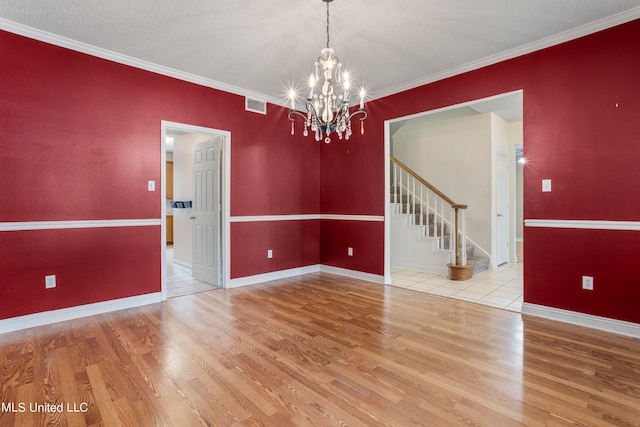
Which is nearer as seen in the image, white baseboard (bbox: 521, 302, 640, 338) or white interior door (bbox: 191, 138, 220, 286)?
white baseboard (bbox: 521, 302, 640, 338)

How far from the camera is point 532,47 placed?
10.5ft

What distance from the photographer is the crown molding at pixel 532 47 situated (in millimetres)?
2754

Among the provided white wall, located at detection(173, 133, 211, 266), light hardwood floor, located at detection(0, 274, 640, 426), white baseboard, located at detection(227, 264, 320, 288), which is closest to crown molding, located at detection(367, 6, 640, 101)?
light hardwood floor, located at detection(0, 274, 640, 426)

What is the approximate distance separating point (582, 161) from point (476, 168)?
2599 mm

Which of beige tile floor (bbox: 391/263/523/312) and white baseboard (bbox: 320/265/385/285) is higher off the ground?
white baseboard (bbox: 320/265/385/285)

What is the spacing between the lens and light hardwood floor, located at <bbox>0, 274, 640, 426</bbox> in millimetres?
1721

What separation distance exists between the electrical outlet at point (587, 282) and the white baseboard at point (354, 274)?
2.25 m

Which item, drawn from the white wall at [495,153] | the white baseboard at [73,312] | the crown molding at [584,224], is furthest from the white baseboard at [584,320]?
the white baseboard at [73,312]

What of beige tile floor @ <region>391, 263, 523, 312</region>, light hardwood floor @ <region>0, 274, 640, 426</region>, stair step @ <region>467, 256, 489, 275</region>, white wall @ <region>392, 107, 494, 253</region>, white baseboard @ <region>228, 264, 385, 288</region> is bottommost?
light hardwood floor @ <region>0, 274, 640, 426</region>

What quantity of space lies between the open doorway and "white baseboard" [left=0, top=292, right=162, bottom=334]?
3.31m

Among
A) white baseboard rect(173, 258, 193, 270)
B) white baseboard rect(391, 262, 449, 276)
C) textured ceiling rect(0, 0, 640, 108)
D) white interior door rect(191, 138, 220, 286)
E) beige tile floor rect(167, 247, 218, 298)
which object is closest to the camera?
textured ceiling rect(0, 0, 640, 108)

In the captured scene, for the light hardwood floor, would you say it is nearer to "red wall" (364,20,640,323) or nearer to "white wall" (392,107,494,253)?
"red wall" (364,20,640,323)

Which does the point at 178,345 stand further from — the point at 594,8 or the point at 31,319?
the point at 594,8

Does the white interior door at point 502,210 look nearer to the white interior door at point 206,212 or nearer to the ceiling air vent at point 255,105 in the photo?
the ceiling air vent at point 255,105
